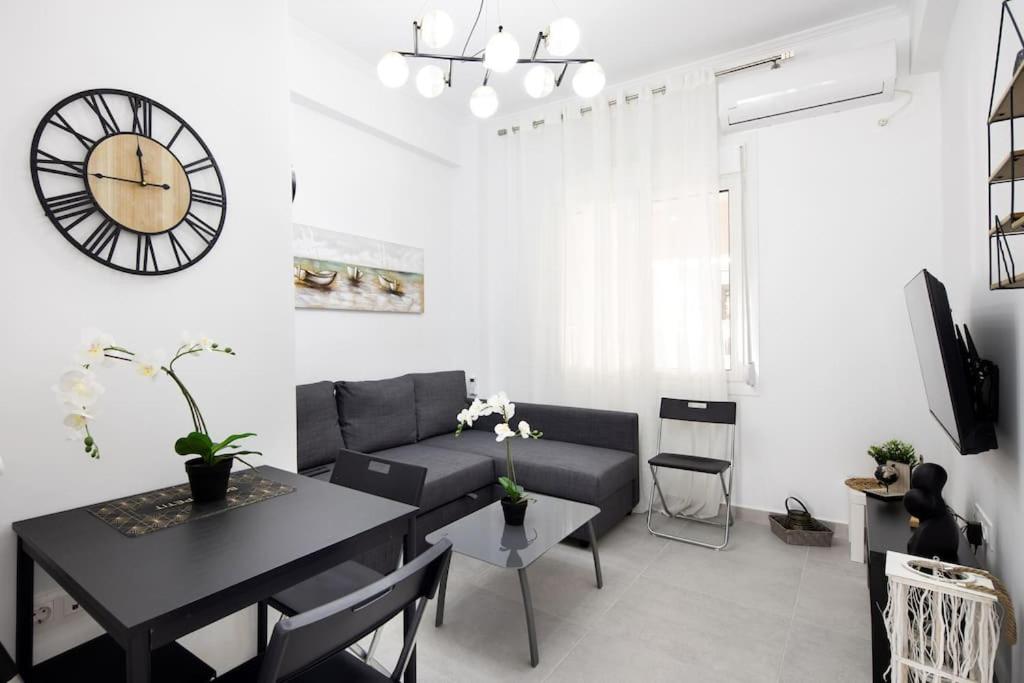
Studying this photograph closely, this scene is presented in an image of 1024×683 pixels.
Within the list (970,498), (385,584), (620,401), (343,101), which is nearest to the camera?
(385,584)

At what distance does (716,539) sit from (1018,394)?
192 centimetres

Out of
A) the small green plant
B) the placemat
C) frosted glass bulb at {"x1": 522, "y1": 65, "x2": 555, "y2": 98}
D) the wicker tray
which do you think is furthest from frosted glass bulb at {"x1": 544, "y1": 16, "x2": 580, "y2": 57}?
the wicker tray

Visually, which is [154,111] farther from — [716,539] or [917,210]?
[917,210]

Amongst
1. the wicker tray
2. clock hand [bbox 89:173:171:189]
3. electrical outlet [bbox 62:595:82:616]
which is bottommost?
the wicker tray

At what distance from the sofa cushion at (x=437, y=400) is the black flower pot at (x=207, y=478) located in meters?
2.15

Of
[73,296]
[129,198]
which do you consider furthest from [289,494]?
[129,198]

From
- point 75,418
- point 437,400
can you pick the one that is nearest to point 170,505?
point 75,418

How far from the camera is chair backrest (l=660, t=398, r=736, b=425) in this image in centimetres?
321

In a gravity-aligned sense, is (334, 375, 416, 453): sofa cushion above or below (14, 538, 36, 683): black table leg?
above

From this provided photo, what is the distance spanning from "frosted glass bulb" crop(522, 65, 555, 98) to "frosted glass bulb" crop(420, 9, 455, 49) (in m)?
0.43

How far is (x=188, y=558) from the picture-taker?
3.63 feet

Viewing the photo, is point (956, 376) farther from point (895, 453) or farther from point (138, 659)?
point (138, 659)

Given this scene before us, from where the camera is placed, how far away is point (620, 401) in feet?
12.0

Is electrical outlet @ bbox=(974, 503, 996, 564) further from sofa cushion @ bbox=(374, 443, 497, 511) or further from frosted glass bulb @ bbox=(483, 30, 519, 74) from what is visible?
frosted glass bulb @ bbox=(483, 30, 519, 74)
